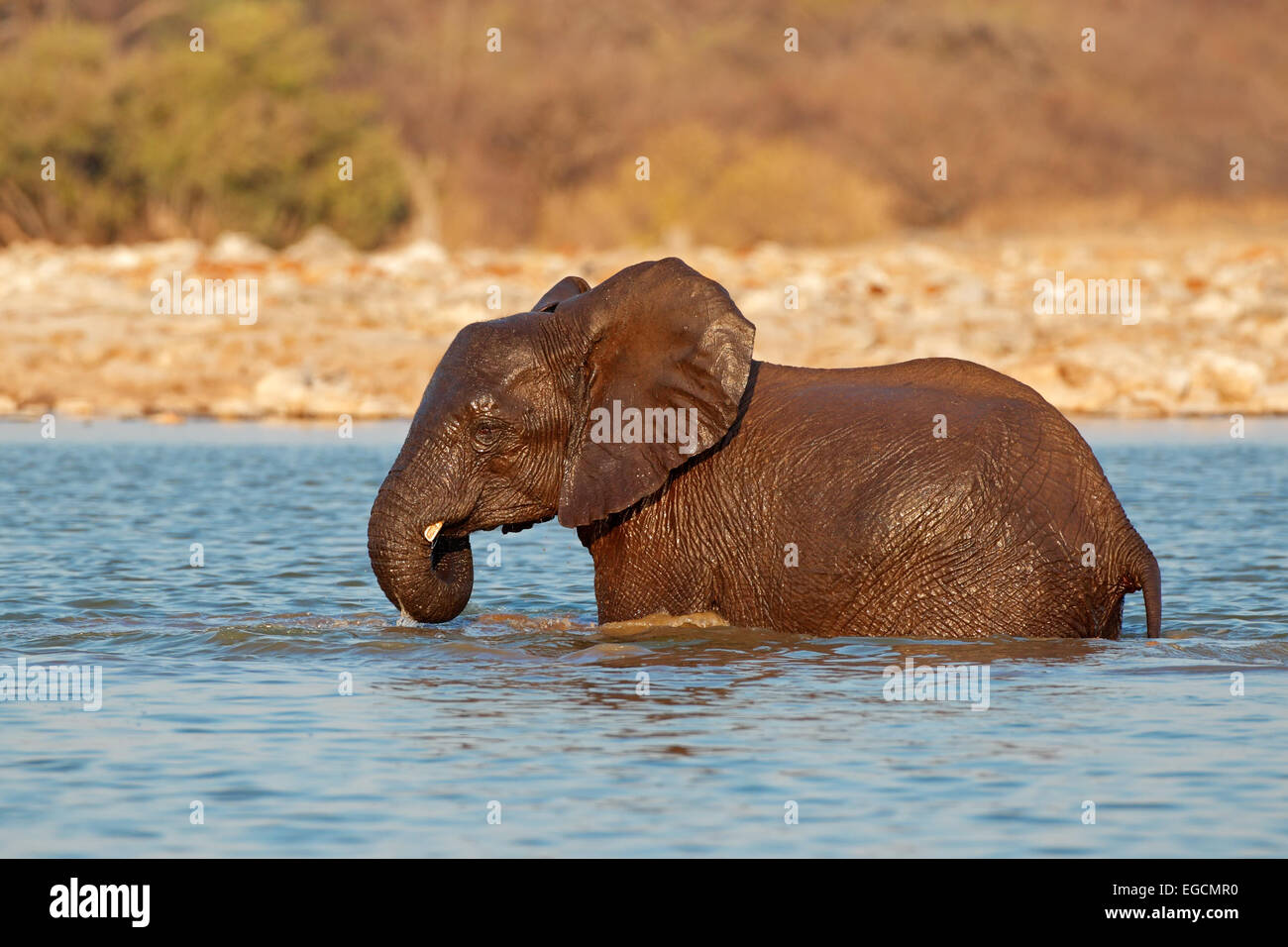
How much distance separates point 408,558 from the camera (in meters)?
8.20

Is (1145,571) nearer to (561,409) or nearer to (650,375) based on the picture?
(650,375)

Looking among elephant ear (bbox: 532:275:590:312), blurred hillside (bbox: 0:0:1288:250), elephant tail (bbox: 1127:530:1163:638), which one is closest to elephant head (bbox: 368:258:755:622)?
elephant ear (bbox: 532:275:590:312)

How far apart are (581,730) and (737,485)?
5.05 ft

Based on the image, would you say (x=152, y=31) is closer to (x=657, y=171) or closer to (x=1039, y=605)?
(x=657, y=171)

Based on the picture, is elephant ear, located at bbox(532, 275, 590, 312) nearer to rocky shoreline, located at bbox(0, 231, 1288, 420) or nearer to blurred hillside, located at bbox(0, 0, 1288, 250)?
rocky shoreline, located at bbox(0, 231, 1288, 420)

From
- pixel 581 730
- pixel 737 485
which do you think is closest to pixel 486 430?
pixel 737 485

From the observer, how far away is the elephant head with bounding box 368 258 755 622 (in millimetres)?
8055

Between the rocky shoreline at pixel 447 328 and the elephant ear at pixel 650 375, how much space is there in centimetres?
1299

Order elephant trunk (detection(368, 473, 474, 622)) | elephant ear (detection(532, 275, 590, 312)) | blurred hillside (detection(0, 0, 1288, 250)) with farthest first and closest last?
blurred hillside (detection(0, 0, 1288, 250)) < elephant ear (detection(532, 275, 590, 312)) < elephant trunk (detection(368, 473, 474, 622))

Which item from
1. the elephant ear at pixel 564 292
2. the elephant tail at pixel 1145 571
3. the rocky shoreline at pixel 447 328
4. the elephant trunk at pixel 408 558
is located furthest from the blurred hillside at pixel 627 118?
the elephant tail at pixel 1145 571

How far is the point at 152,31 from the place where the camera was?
167ft

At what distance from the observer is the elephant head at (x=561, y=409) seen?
8055 mm

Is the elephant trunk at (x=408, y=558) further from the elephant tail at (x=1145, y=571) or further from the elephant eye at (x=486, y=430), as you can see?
the elephant tail at (x=1145, y=571)
